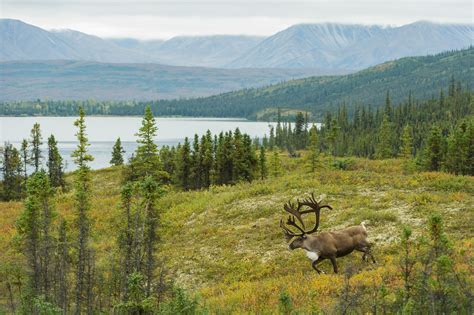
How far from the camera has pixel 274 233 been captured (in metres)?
29.6

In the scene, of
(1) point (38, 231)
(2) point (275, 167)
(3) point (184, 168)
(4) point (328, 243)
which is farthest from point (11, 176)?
(4) point (328, 243)

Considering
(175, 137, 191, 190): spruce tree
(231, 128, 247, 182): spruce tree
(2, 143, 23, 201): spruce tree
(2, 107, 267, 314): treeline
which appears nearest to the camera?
(2, 107, 267, 314): treeline

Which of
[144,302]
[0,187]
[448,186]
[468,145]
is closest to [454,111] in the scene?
[468,145]

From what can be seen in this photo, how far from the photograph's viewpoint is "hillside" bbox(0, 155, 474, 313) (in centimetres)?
1900

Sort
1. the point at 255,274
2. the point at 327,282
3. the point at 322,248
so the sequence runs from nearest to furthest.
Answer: the point at 327,282 → the point at 322,248 → the point at 255,274

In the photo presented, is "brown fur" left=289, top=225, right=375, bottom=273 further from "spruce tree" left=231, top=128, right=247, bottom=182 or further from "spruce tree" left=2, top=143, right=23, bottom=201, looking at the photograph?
"spruce tree" left=2, top=143, right=23, bottom=201

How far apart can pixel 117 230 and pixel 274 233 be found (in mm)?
9705

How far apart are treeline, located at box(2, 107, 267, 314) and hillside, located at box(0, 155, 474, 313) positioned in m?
1.29

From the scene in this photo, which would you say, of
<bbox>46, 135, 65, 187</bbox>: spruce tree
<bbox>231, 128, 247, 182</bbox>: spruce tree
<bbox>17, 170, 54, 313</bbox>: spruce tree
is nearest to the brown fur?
<bbox>17, 170, 54, 313</bbox>: spruce tree

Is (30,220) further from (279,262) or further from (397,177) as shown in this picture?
(397,177)

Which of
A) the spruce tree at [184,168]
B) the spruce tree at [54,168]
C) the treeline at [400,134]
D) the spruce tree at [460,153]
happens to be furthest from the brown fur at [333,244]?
the spruce tree at [54,168]

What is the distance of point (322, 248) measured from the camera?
21.3 m

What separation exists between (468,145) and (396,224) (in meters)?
48.9

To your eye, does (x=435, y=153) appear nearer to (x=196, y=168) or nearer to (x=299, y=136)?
(x=196, y=168)
